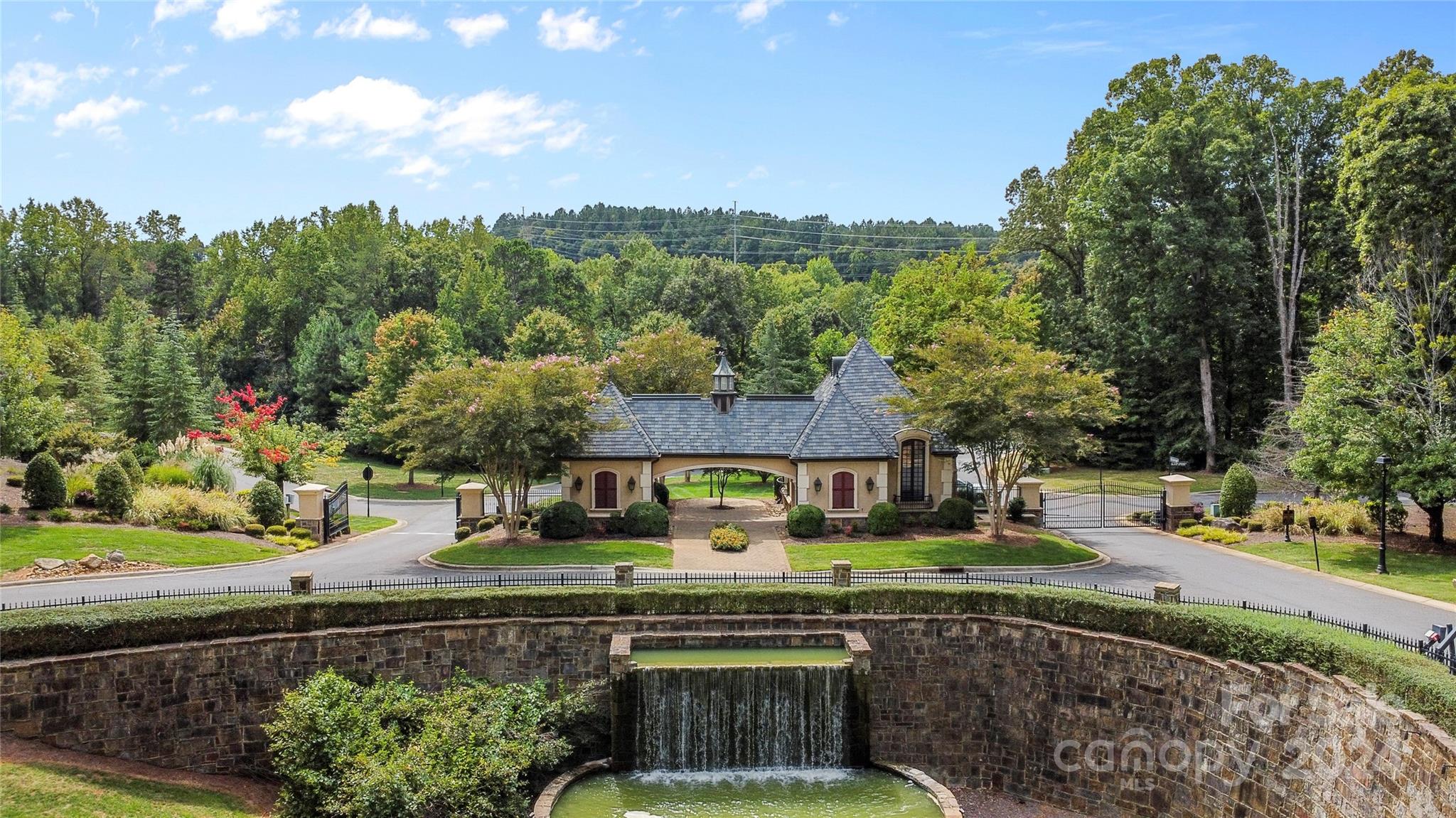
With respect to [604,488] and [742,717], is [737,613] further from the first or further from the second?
[604,488]

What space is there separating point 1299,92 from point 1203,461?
20.2 m

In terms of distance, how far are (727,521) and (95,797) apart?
25.3m

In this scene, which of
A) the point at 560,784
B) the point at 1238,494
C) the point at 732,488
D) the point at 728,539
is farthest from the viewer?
the point at 732,488

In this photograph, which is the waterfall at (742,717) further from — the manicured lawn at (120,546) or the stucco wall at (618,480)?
the manicured lawn at (120,546)

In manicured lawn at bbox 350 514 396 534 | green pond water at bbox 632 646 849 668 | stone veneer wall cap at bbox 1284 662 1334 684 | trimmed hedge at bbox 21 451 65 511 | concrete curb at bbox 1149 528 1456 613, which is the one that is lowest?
green pond water at bbox 632 646 849 668

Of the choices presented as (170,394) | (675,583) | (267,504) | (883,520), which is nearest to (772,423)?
(883,520)

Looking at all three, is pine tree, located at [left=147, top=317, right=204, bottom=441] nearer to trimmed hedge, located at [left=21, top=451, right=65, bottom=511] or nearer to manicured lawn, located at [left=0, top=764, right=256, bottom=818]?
trimmed hedge, located at [left=21, top=451, right=65, bottom=511]

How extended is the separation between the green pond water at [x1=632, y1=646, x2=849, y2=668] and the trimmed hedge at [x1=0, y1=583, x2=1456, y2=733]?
3.19 ft

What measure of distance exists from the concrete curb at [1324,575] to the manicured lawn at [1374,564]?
21 cm

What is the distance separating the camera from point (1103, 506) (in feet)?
136

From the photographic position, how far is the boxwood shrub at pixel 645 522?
115 ft

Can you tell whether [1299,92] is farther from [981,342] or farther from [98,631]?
[98,631]

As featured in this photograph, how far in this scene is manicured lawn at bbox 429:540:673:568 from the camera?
101 feet

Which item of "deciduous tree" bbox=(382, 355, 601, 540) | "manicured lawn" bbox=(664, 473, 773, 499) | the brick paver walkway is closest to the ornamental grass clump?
the brick paver walkway
